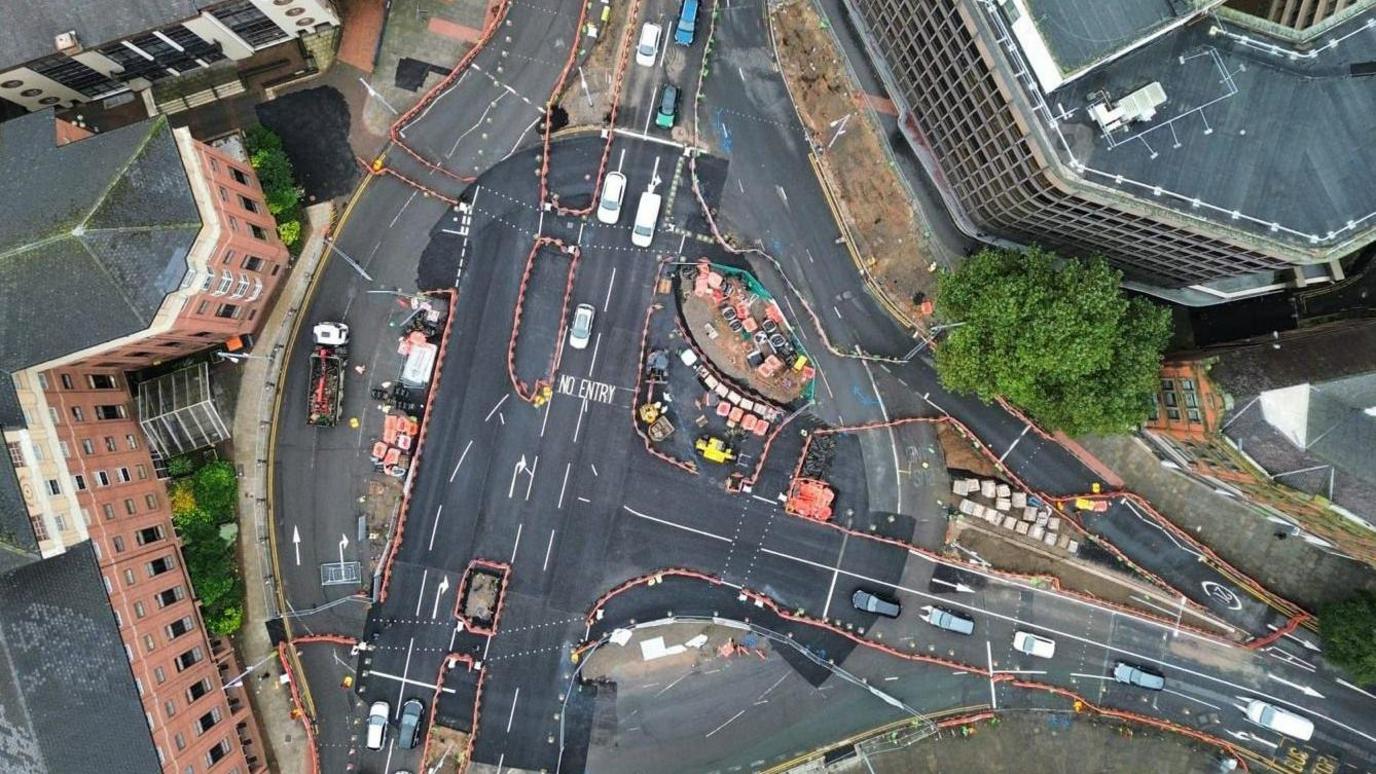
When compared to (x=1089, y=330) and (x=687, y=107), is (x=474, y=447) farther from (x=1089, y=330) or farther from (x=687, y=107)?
(x=1089, y=330)

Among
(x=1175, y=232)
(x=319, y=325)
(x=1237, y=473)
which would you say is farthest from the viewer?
(x=319, y=325)

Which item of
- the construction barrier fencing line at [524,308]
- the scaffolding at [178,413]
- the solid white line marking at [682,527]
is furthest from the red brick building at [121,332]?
the solid white line marking at [682,527]

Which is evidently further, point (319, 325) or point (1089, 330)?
point (319, 325)

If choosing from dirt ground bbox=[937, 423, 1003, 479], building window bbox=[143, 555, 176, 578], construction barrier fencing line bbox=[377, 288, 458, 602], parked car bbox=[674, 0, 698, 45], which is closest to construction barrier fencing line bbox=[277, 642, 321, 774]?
construction barrier fencing line bbox=[377, 288, 458, 602]

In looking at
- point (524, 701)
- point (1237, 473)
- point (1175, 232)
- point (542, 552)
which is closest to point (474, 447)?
point (542, 552)

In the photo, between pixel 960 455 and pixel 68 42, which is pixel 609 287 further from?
pixel 68 42

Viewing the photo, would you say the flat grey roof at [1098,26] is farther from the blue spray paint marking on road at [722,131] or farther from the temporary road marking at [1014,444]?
the temporary road marking at [1014,444]

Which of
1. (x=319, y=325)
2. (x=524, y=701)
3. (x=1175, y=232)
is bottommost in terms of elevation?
(x=524, y=701)

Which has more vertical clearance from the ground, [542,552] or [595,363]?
[595,363]
